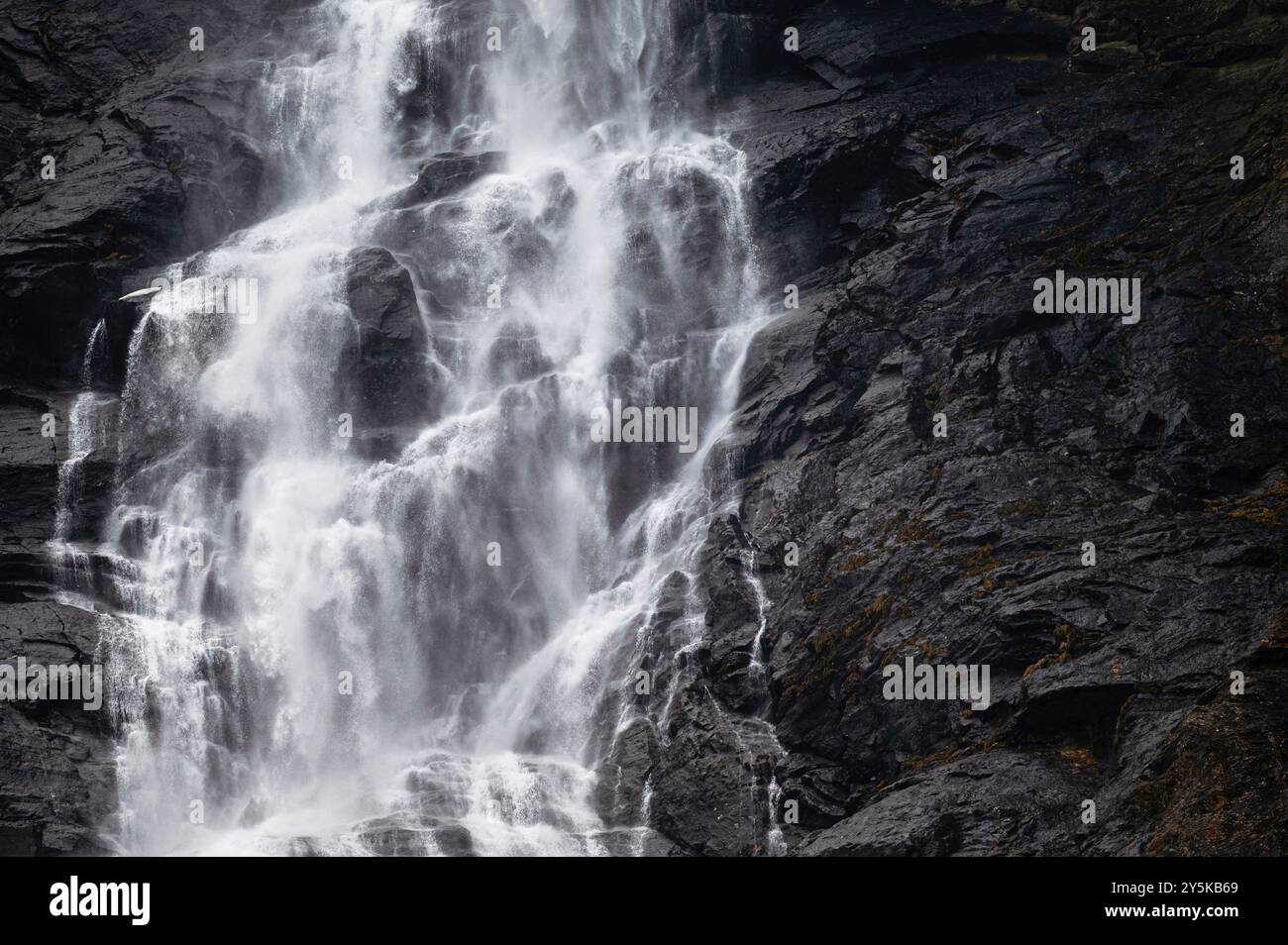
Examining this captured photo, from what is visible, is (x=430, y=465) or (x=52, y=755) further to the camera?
(x=430, y=465)

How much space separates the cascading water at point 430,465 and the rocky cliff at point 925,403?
940mm

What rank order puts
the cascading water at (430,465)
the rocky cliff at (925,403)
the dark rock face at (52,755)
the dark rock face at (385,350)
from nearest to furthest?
the rocky cliff at (925,403) → the dark rock face at (52,755) → the cascading water at (430,465) → the dark rock face at (385,350)

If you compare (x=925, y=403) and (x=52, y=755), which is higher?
(x=925, y=403)

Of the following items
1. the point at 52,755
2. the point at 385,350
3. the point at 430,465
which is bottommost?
the point at 52,755

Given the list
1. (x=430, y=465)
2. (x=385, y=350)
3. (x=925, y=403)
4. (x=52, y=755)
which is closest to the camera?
(x=52, y=755)

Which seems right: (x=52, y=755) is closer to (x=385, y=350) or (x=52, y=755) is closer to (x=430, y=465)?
(x=430, y=465)

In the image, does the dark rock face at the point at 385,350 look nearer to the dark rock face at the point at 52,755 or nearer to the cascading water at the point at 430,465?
the cascading water at the point at 430,465

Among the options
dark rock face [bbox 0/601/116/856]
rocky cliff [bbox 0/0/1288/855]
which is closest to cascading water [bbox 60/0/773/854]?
dark rock face [bbox 0/601/116/856]

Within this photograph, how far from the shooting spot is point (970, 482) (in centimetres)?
2617

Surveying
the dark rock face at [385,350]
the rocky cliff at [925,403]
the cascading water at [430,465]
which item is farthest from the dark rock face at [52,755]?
the dark rock face at [385,350]

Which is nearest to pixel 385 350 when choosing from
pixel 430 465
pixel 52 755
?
pixel 430 465

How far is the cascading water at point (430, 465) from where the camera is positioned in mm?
26156

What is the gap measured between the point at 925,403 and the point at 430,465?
9.93 m

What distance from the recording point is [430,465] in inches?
1177
